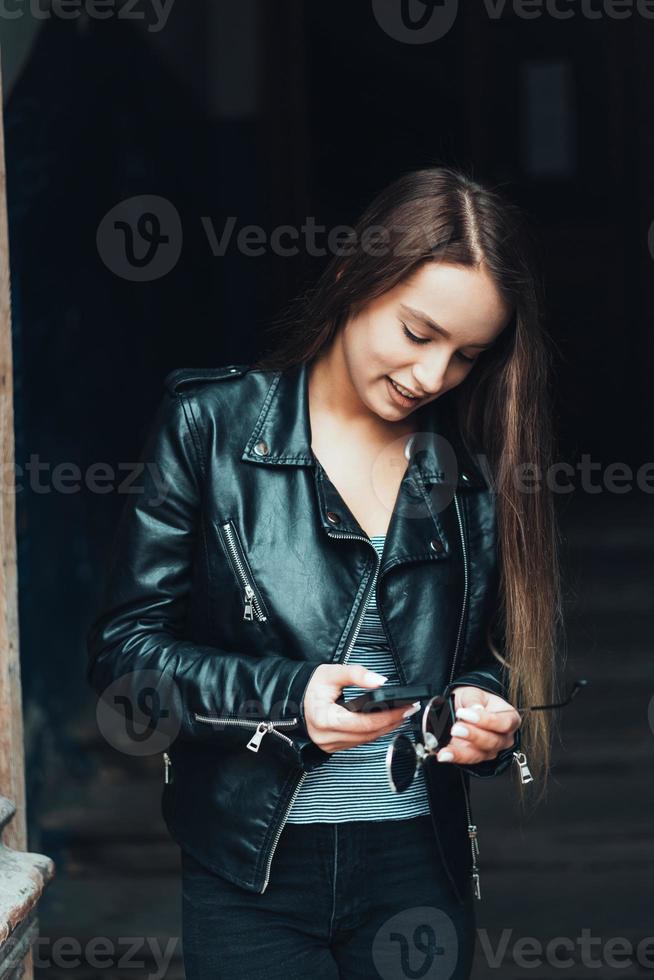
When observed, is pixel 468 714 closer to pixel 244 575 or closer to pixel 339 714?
pixel 339 714

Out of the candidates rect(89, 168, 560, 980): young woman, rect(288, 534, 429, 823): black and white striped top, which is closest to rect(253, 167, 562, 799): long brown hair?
rect(89, 168, 560, 980): young woman

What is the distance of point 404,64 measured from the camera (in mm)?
7602

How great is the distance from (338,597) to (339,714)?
0.23m

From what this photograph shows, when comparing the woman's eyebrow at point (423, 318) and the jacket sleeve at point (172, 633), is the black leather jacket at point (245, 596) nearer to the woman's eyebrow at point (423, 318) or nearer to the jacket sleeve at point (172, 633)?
the jacket sleeve at point (172, 633)

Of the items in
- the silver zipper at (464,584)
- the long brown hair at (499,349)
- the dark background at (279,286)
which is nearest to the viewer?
the long brown hair at (499,349)

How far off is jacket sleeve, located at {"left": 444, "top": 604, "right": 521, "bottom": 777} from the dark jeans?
136 mm

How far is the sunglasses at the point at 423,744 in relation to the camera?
1.71m

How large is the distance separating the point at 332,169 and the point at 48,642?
4.01 meters

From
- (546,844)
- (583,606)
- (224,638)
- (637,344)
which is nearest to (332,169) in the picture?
(637,344)

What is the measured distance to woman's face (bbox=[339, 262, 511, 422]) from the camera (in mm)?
1845

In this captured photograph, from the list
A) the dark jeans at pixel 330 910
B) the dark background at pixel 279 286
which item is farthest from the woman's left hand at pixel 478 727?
the dark background at pixel 279 286

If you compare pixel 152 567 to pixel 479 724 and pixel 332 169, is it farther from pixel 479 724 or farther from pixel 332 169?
pixel 332 169

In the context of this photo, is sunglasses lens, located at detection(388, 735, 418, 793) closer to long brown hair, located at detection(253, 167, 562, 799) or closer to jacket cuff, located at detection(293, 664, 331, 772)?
jacket cuff, located at detection(293, 664, 331, 772)

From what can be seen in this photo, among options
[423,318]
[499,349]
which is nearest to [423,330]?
[423,318]
